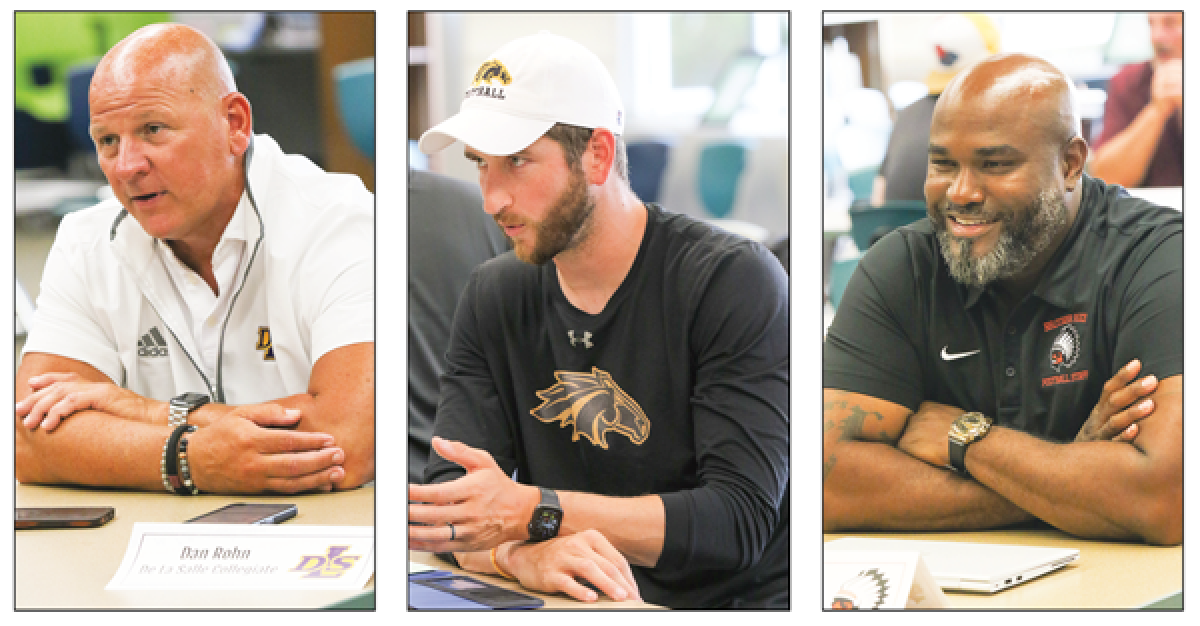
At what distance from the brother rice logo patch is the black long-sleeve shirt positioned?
37 centimetres

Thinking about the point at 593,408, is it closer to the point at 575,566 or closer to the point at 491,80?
the point at 575,566

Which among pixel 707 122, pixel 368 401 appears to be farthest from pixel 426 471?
pixel 707 122

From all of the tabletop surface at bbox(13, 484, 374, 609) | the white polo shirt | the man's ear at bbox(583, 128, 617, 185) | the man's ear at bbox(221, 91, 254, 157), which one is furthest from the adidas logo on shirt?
the man's ear at bbox(583, 128, 617, 185)

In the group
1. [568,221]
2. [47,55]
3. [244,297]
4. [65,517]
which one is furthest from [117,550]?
[568,221]

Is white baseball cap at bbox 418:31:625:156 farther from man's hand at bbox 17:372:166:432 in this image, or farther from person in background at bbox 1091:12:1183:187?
person in background at bbox 1091:12:1183:187

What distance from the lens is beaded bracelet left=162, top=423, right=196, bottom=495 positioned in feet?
7.69

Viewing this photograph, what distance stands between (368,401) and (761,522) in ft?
3.03

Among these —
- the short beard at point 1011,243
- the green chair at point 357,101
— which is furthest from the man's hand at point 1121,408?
the green chair at point 357,101

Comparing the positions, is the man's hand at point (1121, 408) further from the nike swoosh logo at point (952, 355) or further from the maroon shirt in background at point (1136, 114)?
the maroon shirt in background at point (1136, 114)

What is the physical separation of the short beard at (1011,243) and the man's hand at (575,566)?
995 mm

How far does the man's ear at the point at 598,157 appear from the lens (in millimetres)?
2285

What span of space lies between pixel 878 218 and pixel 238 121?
146 cm

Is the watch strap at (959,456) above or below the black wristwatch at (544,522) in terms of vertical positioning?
above

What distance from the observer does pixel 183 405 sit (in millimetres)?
2375
